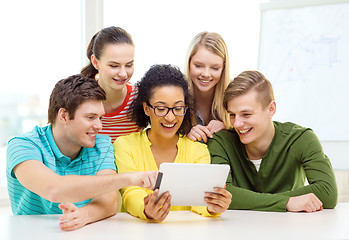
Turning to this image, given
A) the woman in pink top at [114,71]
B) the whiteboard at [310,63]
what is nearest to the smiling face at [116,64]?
the woman in pink top at [114,71]

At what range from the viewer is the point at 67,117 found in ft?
6.36

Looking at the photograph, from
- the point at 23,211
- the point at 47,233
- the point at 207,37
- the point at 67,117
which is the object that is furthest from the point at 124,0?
the point at 47,233

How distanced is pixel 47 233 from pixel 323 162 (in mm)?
1354

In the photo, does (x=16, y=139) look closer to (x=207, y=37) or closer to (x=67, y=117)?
(x=67, y=117)

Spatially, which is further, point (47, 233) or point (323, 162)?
point (323, 162)

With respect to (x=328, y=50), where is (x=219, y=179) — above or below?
below

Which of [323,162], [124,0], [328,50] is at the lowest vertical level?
[323,162]

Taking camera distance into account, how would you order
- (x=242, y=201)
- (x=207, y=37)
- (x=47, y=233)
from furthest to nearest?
1. (x=207, y=37)
2. (x=242, y=201)
3. (x=47, y=233)

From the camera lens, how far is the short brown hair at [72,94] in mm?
1924

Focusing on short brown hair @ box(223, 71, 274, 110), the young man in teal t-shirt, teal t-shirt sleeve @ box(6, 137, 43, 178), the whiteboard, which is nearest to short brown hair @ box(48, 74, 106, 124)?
the young man in teal t-shirt

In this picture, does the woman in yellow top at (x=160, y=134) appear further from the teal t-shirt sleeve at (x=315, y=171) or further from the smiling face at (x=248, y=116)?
the teal t-shirt sleeve at (x=315, y=171)

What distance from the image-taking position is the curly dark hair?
2.16m

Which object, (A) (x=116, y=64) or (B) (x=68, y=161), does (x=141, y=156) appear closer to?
(B) (x=68, y=161)

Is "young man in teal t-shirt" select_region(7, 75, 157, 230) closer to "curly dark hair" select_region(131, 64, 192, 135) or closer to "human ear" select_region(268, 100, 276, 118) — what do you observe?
"curly dark hair" select_region(131, 64, 192, 135)
